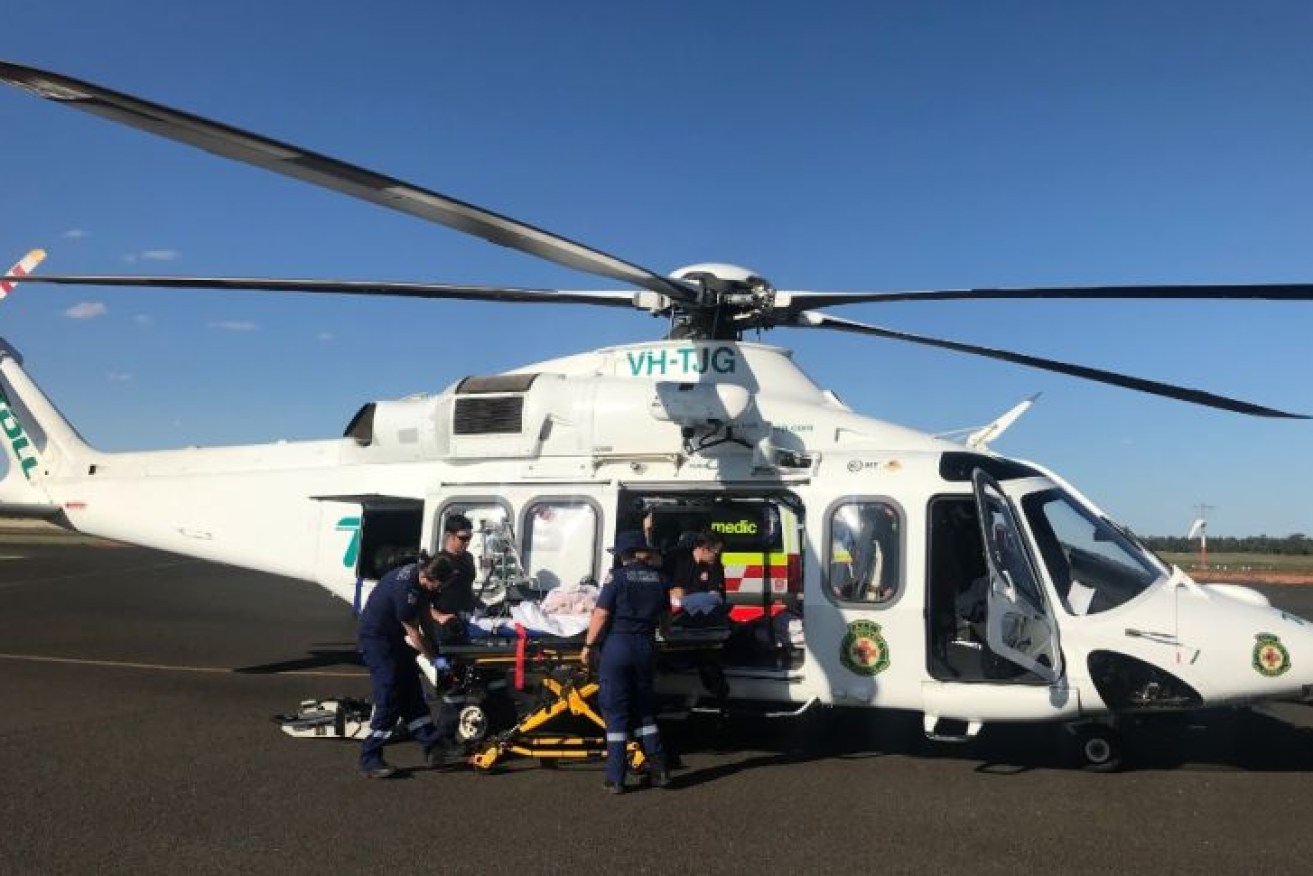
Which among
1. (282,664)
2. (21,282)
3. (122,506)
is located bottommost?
(282,664)

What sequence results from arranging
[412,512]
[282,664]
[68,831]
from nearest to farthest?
[68,831], [412,512], [282,664]

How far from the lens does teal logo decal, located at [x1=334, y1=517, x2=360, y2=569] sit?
29.8ft

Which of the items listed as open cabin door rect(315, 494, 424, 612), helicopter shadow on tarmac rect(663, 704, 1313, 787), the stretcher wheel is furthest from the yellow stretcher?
open cabin door rect(315, 494, 424, 612)

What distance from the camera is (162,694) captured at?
30.4 feet

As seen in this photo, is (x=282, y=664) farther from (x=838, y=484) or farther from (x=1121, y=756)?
(x=1121, y=756)

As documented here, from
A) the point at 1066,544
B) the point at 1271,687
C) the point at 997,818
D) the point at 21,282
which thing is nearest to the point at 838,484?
the point at 1066,544

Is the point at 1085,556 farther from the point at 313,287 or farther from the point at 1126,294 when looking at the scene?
the point at 313,287

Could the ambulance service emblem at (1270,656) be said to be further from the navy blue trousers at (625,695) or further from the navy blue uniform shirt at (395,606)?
the navy blue uniform shirt at (395,606)

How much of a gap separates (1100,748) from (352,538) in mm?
6503

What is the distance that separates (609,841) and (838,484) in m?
3.24

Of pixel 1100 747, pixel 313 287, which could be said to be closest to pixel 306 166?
pixel 313 287

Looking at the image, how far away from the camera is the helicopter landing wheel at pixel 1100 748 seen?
674 centimetres

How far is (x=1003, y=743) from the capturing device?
7777 millimetres

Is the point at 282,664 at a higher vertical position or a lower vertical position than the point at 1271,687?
lower
